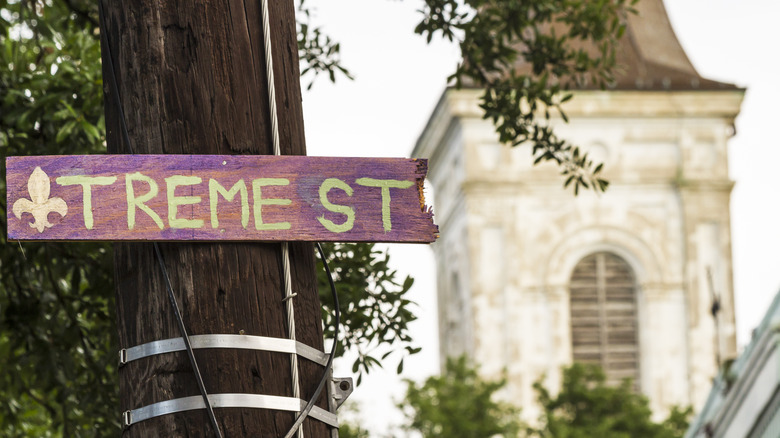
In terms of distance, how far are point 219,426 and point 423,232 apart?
60 centimetres

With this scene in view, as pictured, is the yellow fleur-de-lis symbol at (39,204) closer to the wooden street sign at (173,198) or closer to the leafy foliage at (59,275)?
the wooden street sign at (173,198)

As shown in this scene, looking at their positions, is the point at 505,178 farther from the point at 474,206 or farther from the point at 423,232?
the point at 423,232

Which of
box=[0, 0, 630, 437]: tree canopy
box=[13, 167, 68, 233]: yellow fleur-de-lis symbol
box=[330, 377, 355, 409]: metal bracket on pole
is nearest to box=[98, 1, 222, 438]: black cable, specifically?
box=[13, 167, 68, 233]: yellow fleur-de-lis symbol

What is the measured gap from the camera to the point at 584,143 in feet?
128

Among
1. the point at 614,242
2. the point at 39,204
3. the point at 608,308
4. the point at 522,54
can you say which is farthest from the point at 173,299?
the point at 608,308

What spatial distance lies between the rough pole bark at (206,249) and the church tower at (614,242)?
115 ft

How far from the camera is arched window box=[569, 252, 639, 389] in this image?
3866 cm

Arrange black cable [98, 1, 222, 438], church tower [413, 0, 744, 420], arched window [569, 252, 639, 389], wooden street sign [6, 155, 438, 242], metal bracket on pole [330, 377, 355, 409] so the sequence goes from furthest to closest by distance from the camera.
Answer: arched window [569, 252, 639, 389], church tower [413, 0, 744, 420], metal bracket on pole [330, 377, 355, 409], wooden street sign [6, 155, 438, 242], black cable [98, 1, 222, 438]

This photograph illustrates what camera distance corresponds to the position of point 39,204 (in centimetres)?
274

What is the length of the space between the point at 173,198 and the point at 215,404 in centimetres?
44

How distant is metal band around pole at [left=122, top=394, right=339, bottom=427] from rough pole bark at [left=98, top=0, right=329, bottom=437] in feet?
0.04

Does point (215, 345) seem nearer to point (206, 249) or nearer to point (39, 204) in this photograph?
point (206, 249)

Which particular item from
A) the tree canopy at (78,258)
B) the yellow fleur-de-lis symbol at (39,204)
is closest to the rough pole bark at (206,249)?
the yellow fleur-de-lis symbol at (39,204)

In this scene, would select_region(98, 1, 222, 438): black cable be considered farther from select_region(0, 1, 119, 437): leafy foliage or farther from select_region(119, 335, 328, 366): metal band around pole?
select_region(0, 1, 119, 437): leafy foliage
